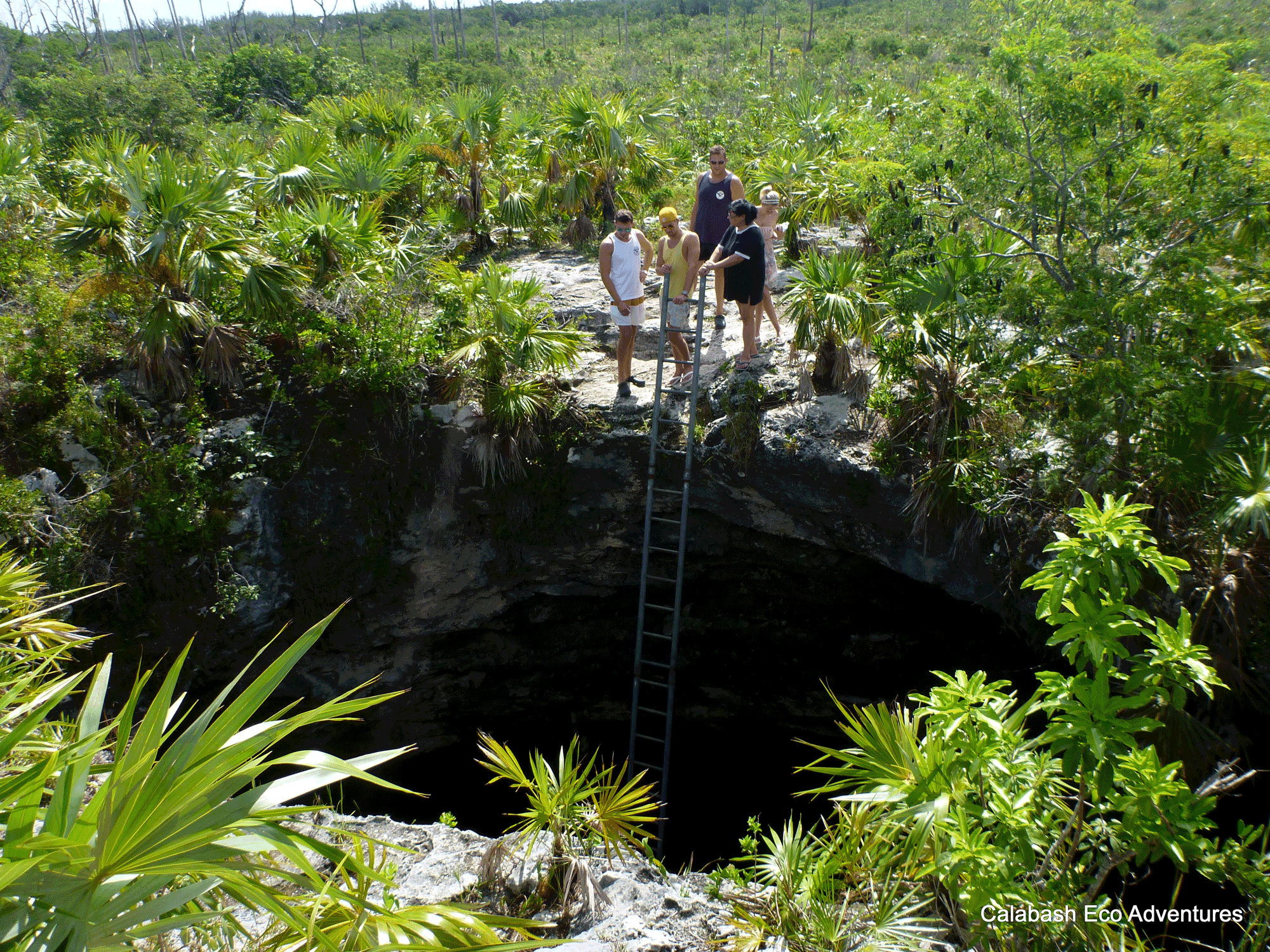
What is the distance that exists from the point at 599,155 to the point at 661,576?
252 inches

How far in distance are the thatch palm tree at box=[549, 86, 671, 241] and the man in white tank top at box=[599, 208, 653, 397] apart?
387 centimetres

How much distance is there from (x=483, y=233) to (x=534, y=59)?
24.3 m

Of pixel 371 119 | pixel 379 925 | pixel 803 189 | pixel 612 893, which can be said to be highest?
pixel 371 119

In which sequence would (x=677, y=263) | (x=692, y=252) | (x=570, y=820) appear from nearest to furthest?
(x=570, y=820), (x=692, y=252), (x=677, y=263)

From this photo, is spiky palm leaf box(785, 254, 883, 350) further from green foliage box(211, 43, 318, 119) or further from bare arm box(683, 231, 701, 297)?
green foliage box(211, 43, 318, 119)

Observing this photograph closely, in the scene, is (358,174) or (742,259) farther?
(358,174)

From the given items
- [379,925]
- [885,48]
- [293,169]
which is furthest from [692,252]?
[885,48]

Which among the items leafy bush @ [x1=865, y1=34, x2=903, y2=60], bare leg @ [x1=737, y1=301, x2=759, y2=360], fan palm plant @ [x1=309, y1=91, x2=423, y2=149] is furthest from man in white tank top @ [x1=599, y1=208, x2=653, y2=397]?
leafy bush @ [x1=865, y1=34, x2=903, y2=60]

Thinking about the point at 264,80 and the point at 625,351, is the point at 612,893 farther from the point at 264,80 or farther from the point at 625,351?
the point at 264,80

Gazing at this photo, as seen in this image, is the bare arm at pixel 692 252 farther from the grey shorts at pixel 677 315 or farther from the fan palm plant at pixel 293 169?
the fan palm plant at pixel 293 169

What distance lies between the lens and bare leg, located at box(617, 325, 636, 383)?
7.89 meters

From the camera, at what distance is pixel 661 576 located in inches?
337

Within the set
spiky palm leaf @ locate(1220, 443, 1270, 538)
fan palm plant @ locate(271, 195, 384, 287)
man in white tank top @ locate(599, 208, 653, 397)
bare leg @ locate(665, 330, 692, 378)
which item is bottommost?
spiky palm leaf @ locate(1220, 443, 1270, 538)

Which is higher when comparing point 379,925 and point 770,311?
point 770,311
